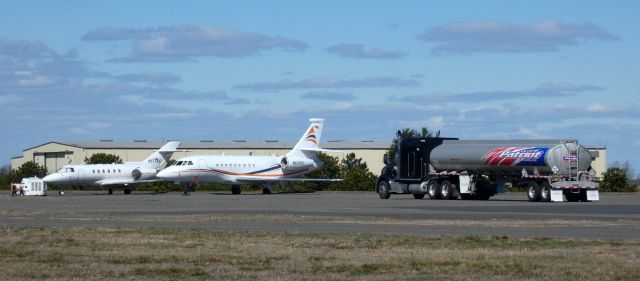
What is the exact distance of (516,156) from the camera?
5834 centimetres

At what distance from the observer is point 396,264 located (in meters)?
19.9

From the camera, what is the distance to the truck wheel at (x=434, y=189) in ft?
205

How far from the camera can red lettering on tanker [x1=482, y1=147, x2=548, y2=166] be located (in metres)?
57.2

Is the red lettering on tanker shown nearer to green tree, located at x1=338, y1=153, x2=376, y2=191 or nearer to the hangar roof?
green tree, located at x1=338, y1=153, x2=376, y2=191

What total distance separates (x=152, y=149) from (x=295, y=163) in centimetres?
5246

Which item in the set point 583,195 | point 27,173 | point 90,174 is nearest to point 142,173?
point 90,174

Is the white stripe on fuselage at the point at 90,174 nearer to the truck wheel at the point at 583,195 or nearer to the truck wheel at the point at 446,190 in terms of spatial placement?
the truck wheel at the point at 446,190

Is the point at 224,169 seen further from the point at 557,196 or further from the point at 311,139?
the point at 557,196

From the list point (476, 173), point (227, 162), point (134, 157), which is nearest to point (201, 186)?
point (227, 162)

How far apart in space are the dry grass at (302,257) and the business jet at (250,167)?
180 feet

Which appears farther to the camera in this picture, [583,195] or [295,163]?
[295,163]

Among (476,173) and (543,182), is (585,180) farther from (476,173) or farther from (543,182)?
(476,173)

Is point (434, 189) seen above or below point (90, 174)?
below

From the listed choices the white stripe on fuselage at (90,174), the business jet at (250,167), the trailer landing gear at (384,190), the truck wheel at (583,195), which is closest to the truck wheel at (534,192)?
the truck wheel at (583,195)
